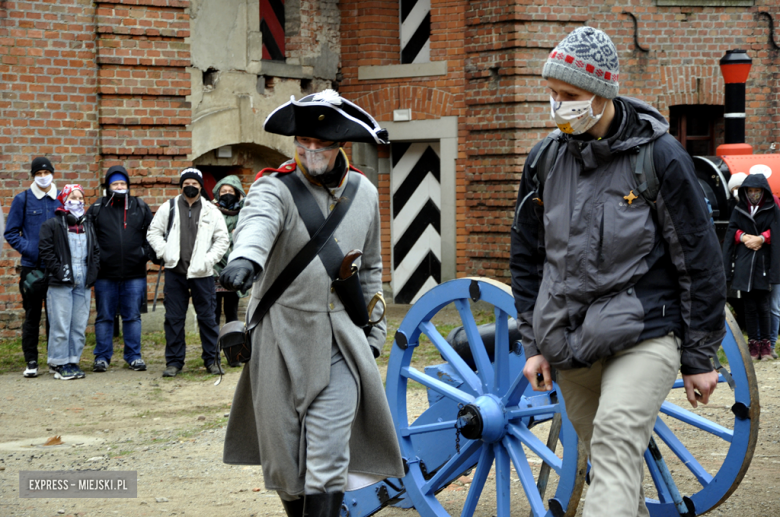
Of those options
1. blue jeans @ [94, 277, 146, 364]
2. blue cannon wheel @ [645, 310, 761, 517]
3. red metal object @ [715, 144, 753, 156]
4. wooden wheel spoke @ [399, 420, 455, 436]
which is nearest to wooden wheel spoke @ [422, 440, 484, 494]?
wooden wheel spoke @ [399, 420, 455, 436]

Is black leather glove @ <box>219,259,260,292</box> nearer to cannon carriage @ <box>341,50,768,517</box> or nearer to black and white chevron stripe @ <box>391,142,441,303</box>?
cannon carriage @ <box>341,50,768,517</box>

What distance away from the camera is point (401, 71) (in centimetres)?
1215

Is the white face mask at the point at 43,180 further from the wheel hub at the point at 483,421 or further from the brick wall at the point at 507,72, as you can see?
the wheel hub at the point at 483,421

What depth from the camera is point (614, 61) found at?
9.74 feet

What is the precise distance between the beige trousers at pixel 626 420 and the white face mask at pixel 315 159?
129 cm

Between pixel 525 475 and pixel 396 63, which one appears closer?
pixel 525 475

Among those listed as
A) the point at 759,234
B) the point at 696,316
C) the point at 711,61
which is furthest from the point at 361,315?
the point at 711,61

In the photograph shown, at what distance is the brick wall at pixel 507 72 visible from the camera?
11250 millimetres

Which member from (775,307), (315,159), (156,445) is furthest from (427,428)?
(775,307)

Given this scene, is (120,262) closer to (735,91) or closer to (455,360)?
(455,360)

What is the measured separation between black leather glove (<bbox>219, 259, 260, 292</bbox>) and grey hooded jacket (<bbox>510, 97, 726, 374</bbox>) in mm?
960

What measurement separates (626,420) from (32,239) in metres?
7.10

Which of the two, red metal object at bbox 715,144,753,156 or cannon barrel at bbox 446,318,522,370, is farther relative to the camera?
red metal object at bbox 715,144,753,156

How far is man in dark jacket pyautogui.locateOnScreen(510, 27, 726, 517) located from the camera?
9.01 ft
